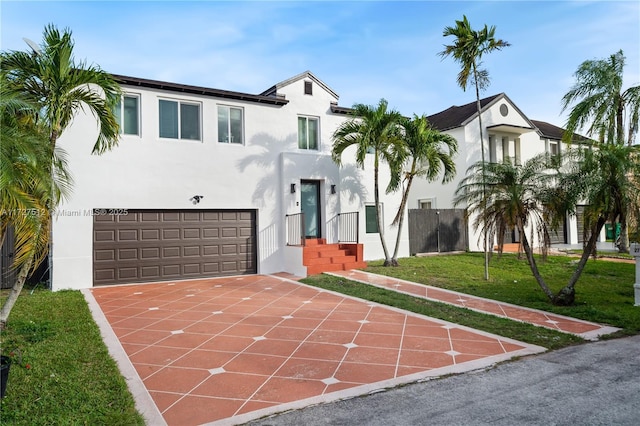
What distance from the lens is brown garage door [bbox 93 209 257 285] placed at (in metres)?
11.0

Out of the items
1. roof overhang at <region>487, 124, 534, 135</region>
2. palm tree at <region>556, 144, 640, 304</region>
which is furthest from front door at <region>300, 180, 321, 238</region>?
roof overhang at <region>487, 124, 534, 135</region>

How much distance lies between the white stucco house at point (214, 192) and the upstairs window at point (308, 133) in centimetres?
4

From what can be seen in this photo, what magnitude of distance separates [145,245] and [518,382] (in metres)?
10.0

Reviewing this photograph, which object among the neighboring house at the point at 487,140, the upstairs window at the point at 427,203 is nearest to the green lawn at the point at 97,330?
the neighboring house at the point at 487,140

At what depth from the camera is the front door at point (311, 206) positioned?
45.6ft

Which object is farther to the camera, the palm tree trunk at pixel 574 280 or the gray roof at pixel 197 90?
the gray roof at pixel 197 90

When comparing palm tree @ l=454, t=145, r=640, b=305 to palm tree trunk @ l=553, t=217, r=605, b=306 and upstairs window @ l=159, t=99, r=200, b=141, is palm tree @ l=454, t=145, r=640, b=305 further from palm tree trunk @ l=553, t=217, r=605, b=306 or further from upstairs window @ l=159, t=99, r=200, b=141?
upstairs window @ l=159, t=99, r=200, b=141

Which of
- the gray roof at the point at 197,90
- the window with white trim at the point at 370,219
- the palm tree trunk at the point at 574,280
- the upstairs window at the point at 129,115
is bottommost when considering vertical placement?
the palm tree trunk at the point at 574,280

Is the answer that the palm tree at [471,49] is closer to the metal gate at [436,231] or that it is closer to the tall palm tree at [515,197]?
the tall palm tree at [515,197]

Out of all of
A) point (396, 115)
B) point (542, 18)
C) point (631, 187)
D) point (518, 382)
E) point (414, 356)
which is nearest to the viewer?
point (518, 382)

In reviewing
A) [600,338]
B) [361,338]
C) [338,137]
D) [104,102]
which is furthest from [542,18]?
[104,102]

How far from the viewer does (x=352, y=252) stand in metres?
13.2

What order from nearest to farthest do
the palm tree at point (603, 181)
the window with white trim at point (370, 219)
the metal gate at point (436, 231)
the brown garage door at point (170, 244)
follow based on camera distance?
the palm tree at point (603, 181) → the brown garage door at point (170, 244) → the window with white trim at point (370, 219) → the metal gate at point (436, 231)

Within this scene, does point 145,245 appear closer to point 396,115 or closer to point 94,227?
point 94,227
